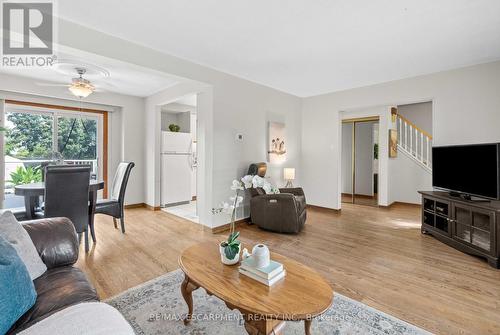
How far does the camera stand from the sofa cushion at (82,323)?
0.94 metres

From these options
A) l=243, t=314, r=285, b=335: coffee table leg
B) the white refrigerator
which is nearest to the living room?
l=243, t=314, r=285, b=335: coffee table leg

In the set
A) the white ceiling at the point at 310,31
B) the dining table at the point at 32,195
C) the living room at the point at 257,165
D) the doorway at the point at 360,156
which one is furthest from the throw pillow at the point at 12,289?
the doorway at the point at 360,156

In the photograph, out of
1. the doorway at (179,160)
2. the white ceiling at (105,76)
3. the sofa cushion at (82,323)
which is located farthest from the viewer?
the doorway at (179,160)

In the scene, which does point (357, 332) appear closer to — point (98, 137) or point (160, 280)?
point (160, 280)

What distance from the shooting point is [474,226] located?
2742 mm

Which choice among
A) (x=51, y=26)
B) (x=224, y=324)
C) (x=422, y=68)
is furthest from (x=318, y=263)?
(x=51, y=26)

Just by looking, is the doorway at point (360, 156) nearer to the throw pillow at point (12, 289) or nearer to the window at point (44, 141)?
the window at point (44, 141)

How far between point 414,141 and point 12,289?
722 centimetres

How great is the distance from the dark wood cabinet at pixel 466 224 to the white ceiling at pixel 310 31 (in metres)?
1.91

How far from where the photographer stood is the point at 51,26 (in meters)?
2.24

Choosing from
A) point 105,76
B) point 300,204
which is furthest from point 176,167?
point 300,204

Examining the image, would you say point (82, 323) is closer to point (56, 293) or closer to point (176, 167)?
point (56, 293)

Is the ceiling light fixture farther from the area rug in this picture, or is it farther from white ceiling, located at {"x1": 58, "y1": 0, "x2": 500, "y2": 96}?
the area rug

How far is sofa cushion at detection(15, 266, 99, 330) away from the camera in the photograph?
111 centimetres
